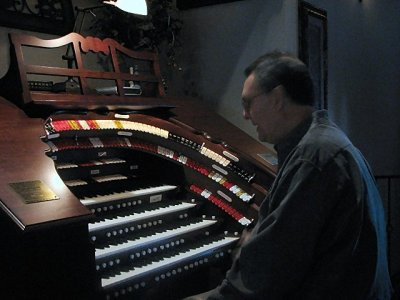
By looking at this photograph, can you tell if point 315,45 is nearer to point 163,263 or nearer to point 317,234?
point 163,263

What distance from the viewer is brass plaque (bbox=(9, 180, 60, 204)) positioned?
170 cm

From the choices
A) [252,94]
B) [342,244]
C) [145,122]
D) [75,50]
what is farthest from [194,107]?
[342,244]

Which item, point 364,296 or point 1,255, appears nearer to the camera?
point 364,296

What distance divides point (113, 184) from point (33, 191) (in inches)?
43.2

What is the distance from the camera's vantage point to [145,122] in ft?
9.70

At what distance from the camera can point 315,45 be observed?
165 inches

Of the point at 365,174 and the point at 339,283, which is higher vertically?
the point at 365,174

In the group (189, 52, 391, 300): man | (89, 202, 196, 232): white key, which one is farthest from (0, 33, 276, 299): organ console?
(189, 52, 391, 300): man

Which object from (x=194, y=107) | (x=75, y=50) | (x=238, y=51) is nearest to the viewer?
(x=75, y=50)

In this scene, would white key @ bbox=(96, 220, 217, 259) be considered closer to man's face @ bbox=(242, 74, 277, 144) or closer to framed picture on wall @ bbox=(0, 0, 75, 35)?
man's face @ bbox=(242, 74, 277, 144)

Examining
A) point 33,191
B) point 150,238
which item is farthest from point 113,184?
point 33,191

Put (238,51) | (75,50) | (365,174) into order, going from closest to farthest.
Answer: (365,174) → (75,50) → (238,51)

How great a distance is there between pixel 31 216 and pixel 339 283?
41.7 inches

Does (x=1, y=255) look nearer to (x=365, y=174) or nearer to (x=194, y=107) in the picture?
(x=365, y=174)
